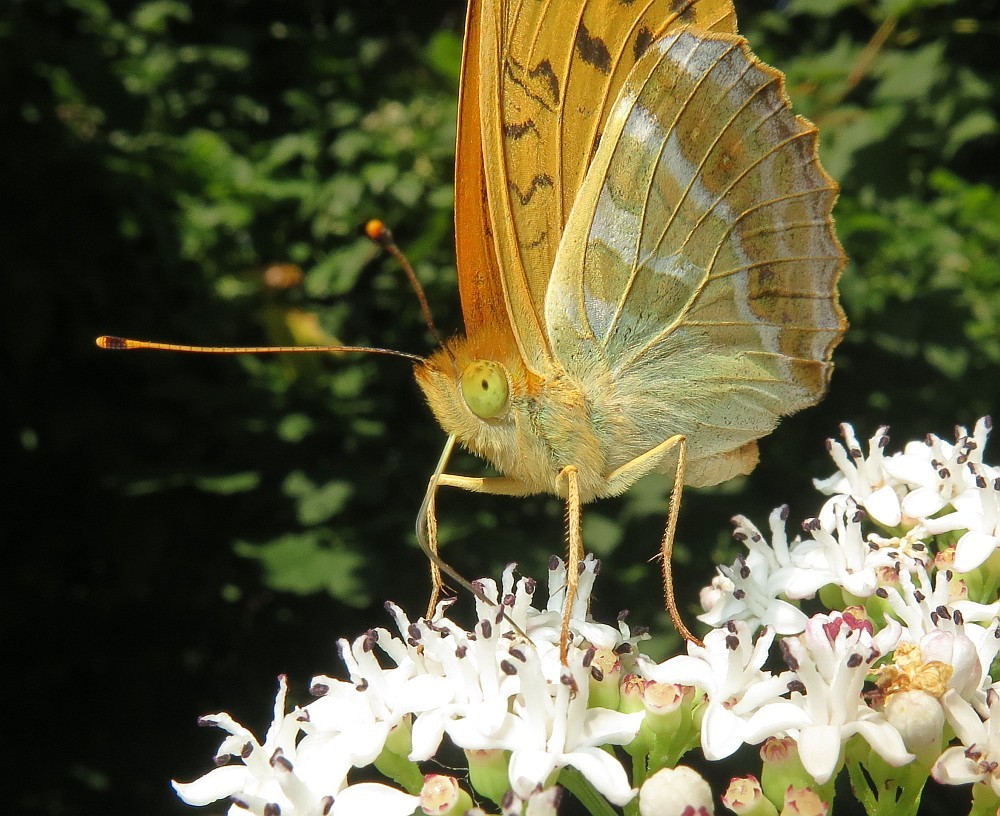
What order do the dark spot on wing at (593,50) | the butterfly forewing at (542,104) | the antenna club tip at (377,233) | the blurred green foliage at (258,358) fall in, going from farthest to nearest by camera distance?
the blurred green foliage at (258,358)
the antenna club tip at (377,233)
the dark spot on wing at (593,50)
the butterfly forewing at (542,104)

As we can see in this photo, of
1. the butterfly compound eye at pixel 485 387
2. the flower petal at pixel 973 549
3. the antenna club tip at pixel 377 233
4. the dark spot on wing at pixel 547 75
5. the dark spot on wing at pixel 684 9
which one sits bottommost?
the flower petal at pixel 973 549

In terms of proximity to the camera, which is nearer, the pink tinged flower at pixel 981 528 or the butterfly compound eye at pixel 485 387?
the pink tinged flower at pixel 981 528

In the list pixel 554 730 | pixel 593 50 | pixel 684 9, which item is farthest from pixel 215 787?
pixel 684 9

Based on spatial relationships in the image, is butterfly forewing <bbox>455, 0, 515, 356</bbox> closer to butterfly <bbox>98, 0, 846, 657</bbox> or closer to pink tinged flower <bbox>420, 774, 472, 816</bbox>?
butterfly <bbox>98, 0, 846, 657</bbox>

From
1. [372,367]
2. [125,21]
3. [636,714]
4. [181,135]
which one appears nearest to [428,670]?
[636,714]

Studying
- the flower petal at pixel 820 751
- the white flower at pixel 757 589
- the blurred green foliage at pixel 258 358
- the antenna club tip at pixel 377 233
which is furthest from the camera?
the blurred green foliage at pixel 258 358

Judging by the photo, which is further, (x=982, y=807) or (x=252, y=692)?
Result: (x=252, y=692)

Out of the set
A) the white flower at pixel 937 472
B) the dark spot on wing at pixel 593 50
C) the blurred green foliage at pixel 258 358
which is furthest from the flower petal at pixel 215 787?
the dark spot on wing at pixel 593 50

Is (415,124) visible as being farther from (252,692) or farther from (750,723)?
(750,723)

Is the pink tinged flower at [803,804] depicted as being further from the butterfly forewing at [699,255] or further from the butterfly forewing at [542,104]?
the butterfly forewing at [542,104]
